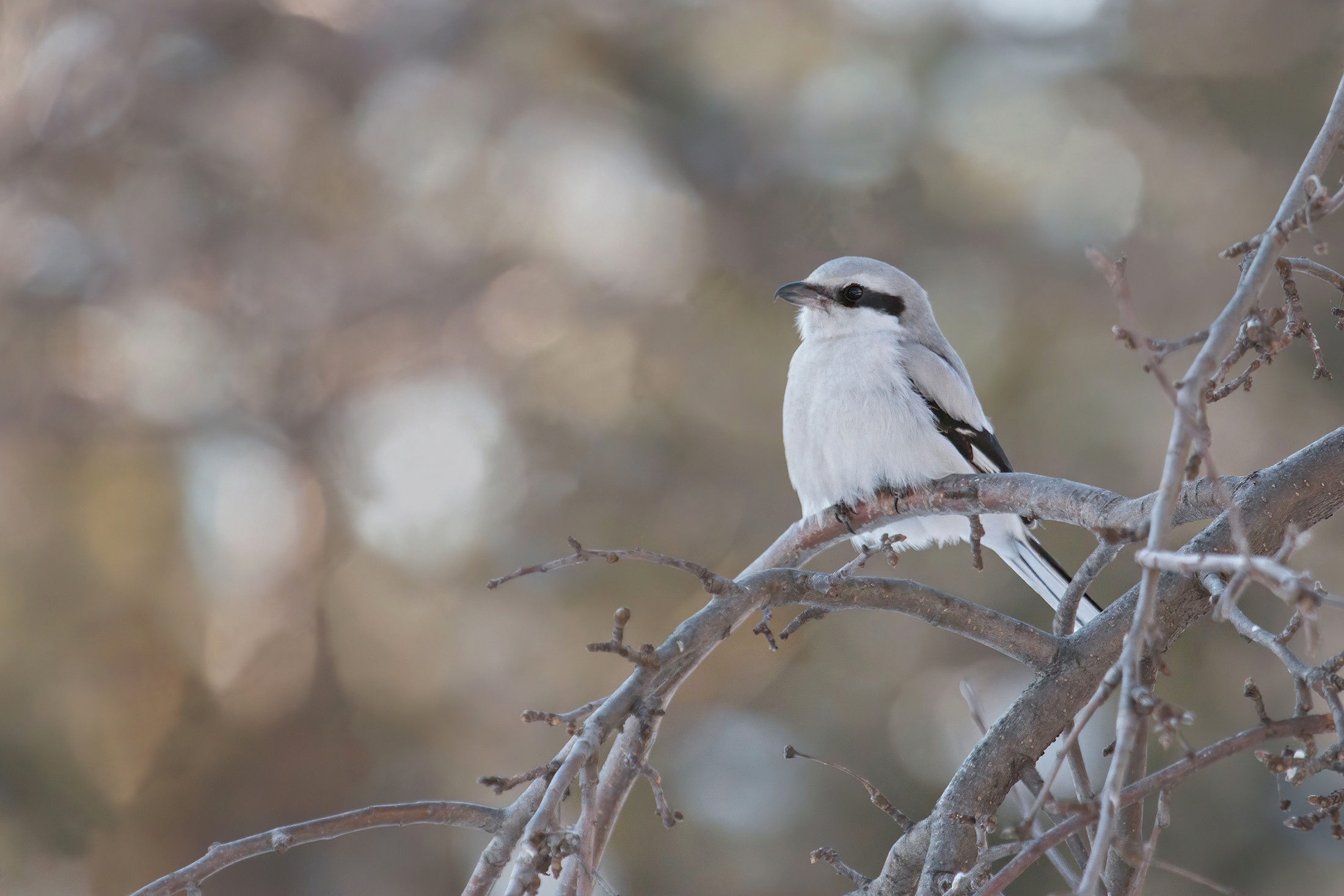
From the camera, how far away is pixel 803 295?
3.75 m

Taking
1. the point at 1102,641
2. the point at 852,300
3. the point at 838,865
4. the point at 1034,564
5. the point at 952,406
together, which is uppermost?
the point at 852,300

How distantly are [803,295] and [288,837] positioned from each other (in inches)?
99.6

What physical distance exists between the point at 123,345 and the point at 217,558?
3.99 feet

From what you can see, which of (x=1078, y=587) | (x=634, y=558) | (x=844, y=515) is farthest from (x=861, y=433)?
(x=634, y=558)

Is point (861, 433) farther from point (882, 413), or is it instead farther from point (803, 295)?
point (803, 295)

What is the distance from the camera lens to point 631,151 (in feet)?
19.6

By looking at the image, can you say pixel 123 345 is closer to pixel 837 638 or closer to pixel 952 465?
pixel 837 638

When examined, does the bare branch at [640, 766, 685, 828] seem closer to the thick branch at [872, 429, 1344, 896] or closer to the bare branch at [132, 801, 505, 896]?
the bare branch at [132, 801, 505, 896]

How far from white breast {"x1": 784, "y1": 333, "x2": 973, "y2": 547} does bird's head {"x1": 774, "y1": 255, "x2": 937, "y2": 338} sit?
0.11 meters

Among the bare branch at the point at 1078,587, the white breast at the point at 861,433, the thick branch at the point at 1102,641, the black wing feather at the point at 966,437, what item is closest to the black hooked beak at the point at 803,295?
the white breast at the point at 861,433

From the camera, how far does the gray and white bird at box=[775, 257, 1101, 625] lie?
3.32m

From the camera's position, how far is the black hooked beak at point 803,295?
147 inches

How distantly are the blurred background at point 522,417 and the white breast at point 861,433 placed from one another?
2.01 metres

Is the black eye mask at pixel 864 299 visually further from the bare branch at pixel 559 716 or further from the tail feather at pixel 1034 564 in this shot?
the bare branch at pixel 559 716
